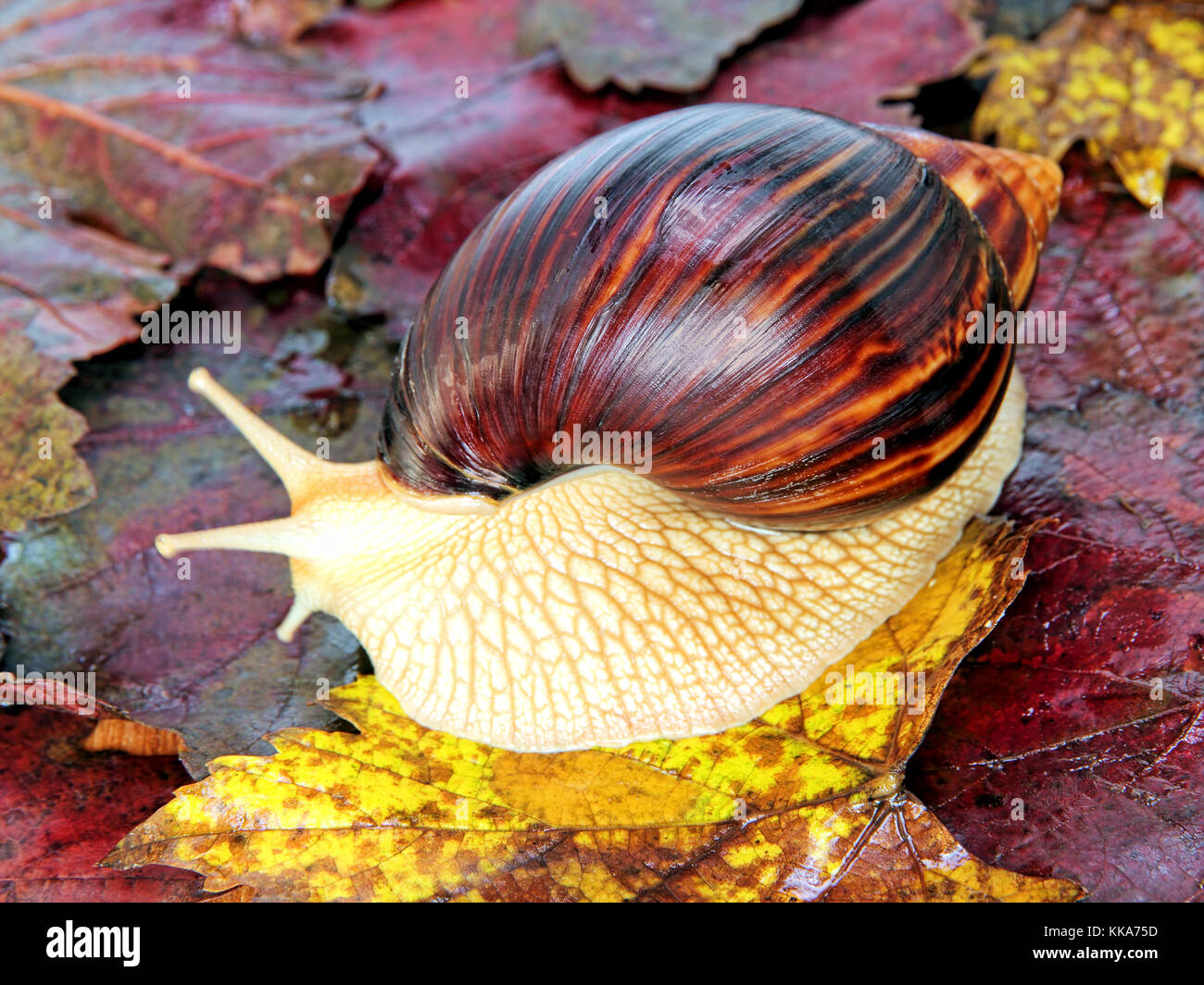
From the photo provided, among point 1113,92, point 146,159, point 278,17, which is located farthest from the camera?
point 278,17

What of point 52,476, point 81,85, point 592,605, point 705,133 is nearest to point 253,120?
point 81,85

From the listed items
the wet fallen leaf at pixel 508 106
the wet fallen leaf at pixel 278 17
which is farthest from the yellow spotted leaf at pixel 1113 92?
the wet fallen leaf at pixel 278 17

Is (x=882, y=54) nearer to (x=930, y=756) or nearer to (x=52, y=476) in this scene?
(x=930, y=756)

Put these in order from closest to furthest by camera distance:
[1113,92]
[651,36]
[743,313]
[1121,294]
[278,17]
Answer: [743,313] → [1121,294] → [1113,92] → [651,36] → [278,17]

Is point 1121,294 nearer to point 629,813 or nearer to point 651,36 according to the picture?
point 651,36

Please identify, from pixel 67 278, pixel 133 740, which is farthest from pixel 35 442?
pixel 133 740

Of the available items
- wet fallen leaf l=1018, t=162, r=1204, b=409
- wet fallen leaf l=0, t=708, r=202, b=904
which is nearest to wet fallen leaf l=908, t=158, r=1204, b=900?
wet fallen leaf l=1018, t=162, r=1204, b=409

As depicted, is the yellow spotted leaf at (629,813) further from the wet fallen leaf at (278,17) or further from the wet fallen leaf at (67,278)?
the wet fallen leaf at (278,17)
